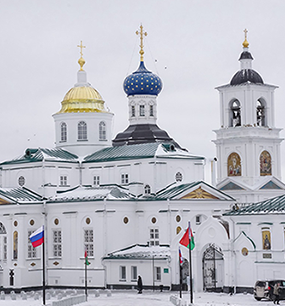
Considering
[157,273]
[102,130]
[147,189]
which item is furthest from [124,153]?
[157,273]

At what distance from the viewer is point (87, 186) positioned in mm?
66000

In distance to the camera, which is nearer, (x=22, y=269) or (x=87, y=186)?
(x=22, y=269)

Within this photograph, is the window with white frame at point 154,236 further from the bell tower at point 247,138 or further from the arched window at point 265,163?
the arched window at point 265,163

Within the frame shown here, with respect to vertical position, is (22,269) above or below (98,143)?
below

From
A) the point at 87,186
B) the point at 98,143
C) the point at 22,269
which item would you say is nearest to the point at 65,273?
the point at 22,269

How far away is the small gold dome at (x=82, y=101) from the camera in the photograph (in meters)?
68.9

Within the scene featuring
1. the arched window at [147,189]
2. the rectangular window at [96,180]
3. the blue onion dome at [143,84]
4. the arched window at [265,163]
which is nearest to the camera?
the arched window at [147,189]

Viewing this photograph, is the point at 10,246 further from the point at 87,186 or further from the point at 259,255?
the point at 259,255

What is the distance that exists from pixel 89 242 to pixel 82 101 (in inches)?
463

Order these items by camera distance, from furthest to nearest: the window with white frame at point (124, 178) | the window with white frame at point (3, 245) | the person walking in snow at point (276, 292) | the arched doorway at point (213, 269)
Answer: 1. the window with white frame at point (124, 178)
2. the window with white frame at point (3, 245)
3. the arched doorway at point (213, 269)
4. the person walking in snow at point (276, 292)

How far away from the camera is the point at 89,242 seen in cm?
6162

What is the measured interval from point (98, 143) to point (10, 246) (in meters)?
10.6

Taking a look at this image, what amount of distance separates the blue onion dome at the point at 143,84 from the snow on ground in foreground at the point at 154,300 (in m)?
19.3

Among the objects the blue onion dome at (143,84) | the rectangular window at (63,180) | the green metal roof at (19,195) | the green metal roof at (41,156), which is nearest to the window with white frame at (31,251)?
the green metal roof at (19,195)
